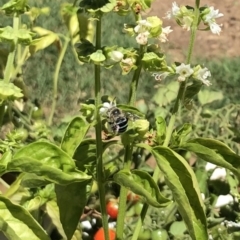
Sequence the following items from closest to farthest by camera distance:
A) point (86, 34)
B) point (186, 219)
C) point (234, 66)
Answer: point (186, 219), point (86, 34), point (234, 66)

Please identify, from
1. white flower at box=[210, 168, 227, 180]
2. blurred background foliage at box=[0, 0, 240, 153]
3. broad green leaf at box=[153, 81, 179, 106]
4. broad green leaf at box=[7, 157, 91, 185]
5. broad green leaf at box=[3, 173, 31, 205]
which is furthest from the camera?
blurred background foliage at box=[0, 0, 240, 153]

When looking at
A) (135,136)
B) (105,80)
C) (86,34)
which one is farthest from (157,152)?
(105,80)

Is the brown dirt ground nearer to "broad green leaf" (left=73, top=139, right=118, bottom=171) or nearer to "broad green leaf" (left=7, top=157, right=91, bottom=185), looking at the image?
"broad green leaf" (left=73, top=139, right=118, bottom=171)

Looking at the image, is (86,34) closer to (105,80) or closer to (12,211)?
(12,211)

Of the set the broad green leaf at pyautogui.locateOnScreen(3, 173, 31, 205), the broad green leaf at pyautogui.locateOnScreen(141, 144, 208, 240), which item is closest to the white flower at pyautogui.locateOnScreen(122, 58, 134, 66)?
the broad green leaf at pyautogui.locateOnScreen(141, 144, 208, 240)

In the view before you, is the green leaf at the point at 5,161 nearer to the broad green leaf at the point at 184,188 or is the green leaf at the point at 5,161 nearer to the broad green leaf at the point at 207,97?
the broad green leaf at the point at 184,188
